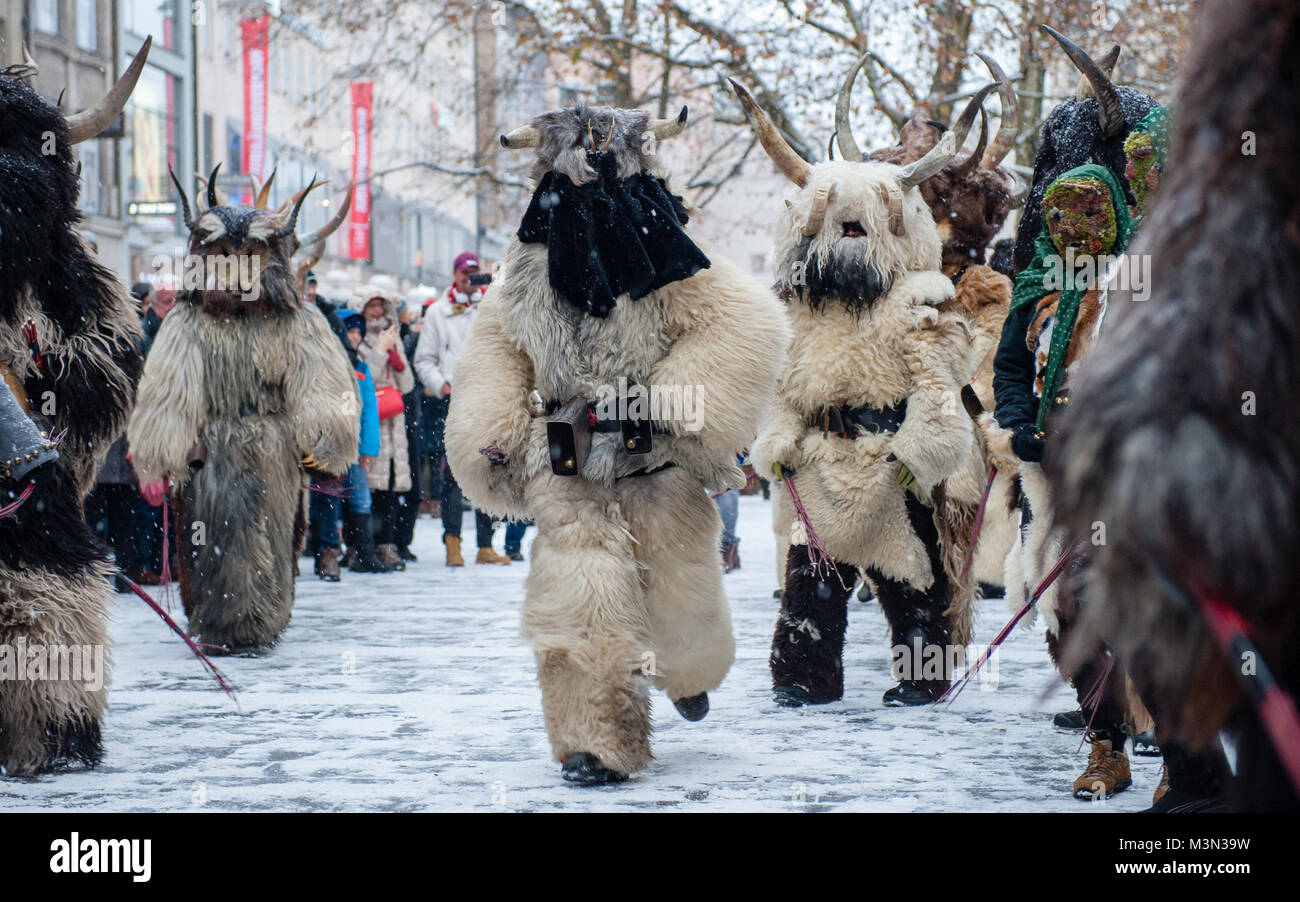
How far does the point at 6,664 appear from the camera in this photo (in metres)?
4.64

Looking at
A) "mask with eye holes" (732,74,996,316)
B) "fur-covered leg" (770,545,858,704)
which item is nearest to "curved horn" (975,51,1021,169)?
"mask with eye holes" (732,74,996,316)

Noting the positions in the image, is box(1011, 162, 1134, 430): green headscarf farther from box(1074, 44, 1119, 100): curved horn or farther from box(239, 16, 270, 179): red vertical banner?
box(239, 16, 270, 179): red vertical banner

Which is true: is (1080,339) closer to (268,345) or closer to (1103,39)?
(268,345)

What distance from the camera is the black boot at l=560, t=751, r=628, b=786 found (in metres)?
4.66

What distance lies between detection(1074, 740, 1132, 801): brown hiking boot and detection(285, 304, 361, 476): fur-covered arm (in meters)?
4.18

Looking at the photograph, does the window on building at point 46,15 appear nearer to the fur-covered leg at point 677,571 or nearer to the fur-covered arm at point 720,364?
the fur-covered arm at point 720,364

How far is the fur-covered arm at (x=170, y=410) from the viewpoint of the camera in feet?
23.9

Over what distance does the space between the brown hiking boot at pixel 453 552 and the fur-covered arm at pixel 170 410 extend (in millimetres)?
4058

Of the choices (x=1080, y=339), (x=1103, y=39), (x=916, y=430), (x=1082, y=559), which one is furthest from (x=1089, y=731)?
(x=1103, y=39)

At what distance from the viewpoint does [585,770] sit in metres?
4.66

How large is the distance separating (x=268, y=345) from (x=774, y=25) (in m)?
13.9

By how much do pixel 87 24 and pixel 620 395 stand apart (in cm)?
1937

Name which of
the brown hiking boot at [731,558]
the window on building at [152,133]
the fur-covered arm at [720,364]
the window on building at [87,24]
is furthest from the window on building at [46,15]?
the fur-covered arm at [720,364]

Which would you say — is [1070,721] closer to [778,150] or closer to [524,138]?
[778,150]
